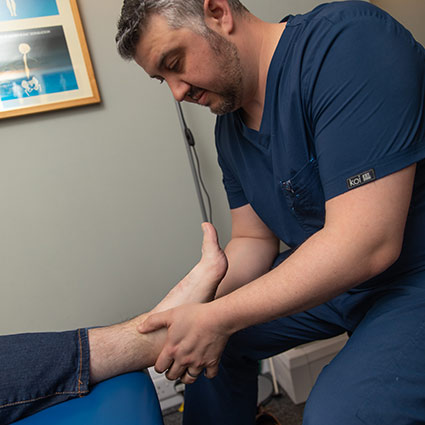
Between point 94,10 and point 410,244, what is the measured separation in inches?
50.8

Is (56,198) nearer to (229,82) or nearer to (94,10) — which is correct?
(94,10)

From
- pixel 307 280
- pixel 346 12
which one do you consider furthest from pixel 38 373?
pixel 346 12

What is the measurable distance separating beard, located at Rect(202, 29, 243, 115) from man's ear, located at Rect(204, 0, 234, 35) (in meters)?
0.02

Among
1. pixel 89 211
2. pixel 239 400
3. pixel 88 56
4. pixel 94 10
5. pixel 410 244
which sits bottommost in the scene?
pixel 239 400

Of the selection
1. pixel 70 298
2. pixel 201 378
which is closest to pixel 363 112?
pixel 201 378

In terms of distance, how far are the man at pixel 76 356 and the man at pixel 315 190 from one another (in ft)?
0.19

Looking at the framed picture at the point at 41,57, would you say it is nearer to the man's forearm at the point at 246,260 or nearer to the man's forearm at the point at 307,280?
the man's forearm at the point at 246,260

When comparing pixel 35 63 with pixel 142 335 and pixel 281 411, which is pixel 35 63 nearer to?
pixel 142 335

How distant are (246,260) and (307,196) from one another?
12.5 inches

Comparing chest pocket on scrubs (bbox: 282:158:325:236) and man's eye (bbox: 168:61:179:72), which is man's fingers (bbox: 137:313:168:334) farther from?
man's eye (bbox: 168:61:179:72)

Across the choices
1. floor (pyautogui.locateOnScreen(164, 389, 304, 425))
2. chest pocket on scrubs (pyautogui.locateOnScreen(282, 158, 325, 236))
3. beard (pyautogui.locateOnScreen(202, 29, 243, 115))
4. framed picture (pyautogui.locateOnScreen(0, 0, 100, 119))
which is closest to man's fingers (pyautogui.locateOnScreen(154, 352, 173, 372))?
chest pocket on scrubs (pyautogui.locateOnScreen(282, 158, 325, 236))

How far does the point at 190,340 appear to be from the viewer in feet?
2.77

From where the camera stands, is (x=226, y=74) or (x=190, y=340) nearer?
(x=190, y=340)

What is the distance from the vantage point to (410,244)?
850 millimetres
